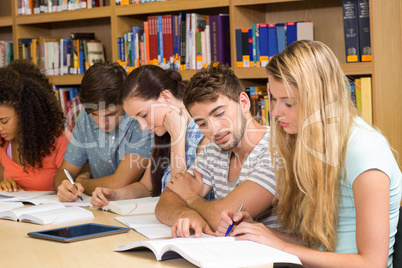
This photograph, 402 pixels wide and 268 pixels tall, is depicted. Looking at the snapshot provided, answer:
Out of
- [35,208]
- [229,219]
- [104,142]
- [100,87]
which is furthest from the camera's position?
[104,142]

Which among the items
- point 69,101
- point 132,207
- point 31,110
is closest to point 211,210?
Result: point 132,207

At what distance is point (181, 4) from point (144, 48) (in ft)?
1.27

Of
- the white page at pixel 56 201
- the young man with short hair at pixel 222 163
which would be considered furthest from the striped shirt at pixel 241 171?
the white page at pixel 56 201

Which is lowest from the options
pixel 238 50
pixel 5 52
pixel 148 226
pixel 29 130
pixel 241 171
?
pixel 148 226

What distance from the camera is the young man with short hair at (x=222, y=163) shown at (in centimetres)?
164

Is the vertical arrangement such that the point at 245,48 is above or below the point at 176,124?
above

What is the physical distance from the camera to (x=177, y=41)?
10.3 ft

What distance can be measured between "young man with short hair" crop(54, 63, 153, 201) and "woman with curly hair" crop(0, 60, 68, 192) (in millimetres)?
104

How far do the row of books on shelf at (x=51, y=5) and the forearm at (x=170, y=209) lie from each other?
199cm

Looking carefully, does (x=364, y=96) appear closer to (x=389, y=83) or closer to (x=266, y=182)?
(x=389, y=83)

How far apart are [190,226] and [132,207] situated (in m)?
0.47

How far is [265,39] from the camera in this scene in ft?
9.39

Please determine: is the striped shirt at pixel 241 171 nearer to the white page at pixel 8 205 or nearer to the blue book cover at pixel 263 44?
the white page at pixel 8 205

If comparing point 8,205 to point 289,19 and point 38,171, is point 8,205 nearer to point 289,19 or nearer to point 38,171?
point 38,171
